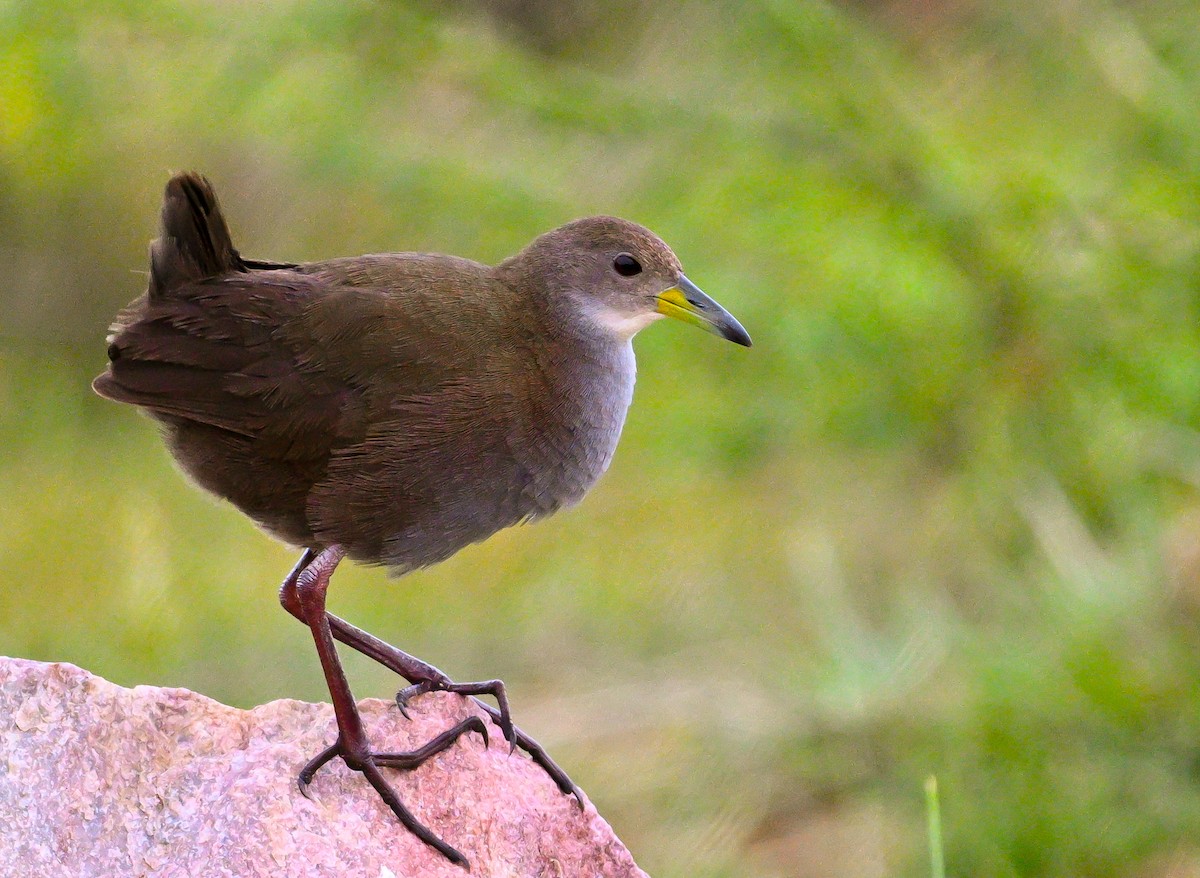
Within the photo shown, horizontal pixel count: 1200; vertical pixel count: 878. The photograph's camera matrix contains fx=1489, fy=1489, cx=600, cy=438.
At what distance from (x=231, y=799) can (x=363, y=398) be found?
55cm

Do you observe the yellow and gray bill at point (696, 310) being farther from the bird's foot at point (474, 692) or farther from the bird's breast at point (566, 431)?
the bird's foot at point (474, 692)

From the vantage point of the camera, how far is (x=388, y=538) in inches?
80.4

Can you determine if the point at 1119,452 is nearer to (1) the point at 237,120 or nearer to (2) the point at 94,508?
(1) the point at 237,120

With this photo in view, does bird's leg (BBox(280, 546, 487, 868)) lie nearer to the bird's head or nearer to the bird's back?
the bird's back

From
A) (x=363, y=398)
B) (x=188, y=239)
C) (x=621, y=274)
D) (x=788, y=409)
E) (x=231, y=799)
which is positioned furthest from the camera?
(x=788, y=409)

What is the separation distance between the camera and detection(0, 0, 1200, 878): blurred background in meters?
2.90

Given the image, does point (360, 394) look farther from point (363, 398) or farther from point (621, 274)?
point (621, 274)

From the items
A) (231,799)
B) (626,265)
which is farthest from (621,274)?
(231,799)

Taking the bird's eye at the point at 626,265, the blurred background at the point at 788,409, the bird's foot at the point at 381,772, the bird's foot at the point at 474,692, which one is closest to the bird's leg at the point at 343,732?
the bird's foot at the point at 381,772

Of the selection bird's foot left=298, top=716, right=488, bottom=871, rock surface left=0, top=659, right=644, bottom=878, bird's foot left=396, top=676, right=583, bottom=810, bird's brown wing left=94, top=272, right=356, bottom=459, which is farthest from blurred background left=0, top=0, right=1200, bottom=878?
bird's brown wing left=94, top=272, right=356, bottom=459

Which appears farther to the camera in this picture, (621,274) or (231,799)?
(621,274)

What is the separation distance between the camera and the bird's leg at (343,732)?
197 cm

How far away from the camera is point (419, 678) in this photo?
2.27 meters

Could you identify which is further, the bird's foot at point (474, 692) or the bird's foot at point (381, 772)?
the bird's foot at point (474, 692)
